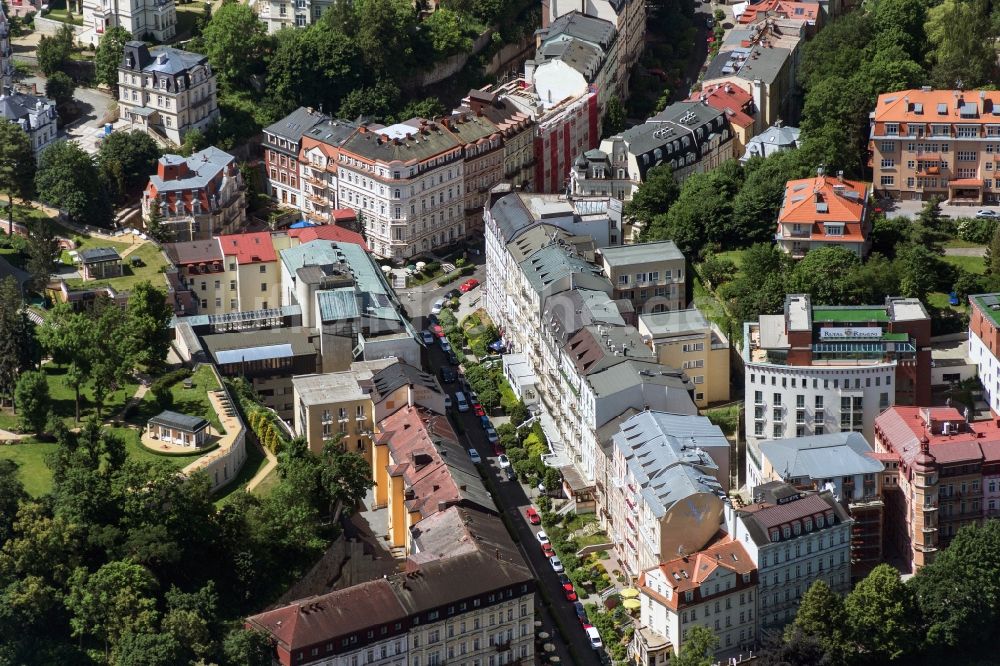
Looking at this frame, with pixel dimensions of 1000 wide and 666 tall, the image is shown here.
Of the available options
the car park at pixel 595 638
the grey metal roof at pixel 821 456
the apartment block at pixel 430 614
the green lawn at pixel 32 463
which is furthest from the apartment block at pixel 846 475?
the green lawn at pixel 32 463

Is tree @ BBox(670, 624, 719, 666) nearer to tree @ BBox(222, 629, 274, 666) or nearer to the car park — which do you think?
the car park

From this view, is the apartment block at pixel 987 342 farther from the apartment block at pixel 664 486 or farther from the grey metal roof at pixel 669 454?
the apartment block at pixel 664 486

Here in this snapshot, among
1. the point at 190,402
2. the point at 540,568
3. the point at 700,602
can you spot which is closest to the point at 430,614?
the point at 540,568

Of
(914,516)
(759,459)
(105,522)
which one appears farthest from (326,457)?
(914,516)

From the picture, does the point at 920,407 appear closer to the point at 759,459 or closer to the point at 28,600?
the point at 759,459

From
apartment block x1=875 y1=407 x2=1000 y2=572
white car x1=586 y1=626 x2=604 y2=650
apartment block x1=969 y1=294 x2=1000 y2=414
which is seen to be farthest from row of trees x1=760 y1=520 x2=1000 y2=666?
apartment block x1=969 y1=294 x2=1000 y2=414

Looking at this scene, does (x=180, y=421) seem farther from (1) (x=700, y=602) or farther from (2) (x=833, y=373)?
(2) (x=833, y=373)
